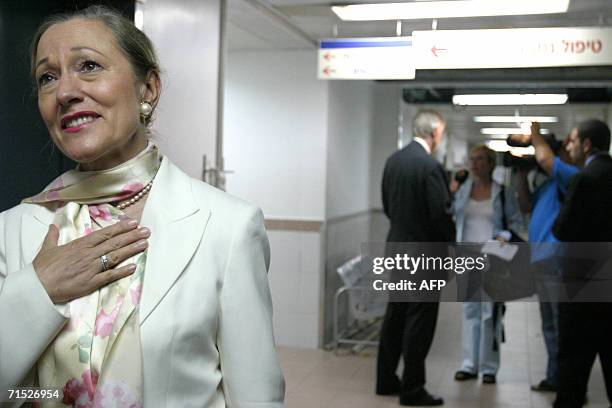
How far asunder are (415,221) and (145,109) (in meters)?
2.72

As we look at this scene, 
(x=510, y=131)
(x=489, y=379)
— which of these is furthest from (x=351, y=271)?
(x=510, y=131)

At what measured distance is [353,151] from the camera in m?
6.10

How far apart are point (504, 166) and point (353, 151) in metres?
2.52

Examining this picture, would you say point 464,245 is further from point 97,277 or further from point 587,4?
point 97,277

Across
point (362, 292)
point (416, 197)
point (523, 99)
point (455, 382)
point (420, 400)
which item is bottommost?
point (420, 400)

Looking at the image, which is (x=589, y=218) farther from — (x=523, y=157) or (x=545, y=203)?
(x=523, y=157)

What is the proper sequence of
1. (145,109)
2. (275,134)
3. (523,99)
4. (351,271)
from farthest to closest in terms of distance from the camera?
(275,134) → (351,271) → (523,99) → (145,109)

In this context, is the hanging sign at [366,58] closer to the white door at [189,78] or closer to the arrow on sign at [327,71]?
the arrow on sign at [327,71]

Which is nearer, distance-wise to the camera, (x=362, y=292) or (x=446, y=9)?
(x=446, y=9)

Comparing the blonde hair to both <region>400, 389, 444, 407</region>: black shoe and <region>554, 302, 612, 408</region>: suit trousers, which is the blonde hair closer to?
<region>554, 302, 612, 408</region>: suit trousers

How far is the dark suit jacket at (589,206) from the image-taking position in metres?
3.53

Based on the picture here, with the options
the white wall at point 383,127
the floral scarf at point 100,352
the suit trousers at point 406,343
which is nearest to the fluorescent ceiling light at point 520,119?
the white wall at point 383,127

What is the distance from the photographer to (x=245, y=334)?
4.38ft

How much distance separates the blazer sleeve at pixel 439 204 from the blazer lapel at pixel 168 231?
254 centimetres
